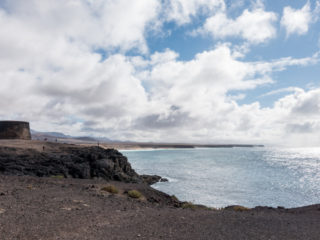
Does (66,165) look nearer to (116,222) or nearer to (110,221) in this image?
(110,221)

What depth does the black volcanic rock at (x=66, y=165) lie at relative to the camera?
89.7ft

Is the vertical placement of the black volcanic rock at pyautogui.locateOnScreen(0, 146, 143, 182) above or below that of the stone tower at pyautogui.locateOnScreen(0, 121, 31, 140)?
below

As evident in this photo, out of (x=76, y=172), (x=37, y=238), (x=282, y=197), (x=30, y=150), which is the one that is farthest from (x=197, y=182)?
(x=37, y=238)

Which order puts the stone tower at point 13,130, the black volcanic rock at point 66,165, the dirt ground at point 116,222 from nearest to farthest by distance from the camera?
the dirt ground at point 116,222 → the black volcanic rock at point 66,165 → the stone tower at point 13,130

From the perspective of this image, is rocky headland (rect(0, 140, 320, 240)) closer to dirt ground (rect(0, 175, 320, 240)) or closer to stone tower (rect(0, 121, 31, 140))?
dirt ground (rect(0, 175, 320, 240))

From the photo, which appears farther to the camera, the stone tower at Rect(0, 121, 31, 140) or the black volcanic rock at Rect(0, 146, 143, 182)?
the stone tower at Rect(0, 121, 31, 140)

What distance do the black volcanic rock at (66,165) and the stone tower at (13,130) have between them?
64.7 ft

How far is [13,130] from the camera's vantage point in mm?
53750

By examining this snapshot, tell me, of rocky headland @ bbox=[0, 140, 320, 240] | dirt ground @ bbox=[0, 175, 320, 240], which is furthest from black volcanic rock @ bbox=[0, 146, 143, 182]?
dirt ground @ bbox=[0, 175, 320, 240]

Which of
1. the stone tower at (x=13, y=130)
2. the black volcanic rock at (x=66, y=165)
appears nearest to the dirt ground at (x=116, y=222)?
the black volcanic rock at (x=66, y=165)

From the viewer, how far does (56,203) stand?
12648mm

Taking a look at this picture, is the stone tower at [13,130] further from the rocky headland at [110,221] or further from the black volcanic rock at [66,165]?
the rocky headland at [110,221]

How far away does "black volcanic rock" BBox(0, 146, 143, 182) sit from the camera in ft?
89.7

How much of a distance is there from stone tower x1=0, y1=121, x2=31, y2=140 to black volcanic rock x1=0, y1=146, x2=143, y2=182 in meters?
19.7
